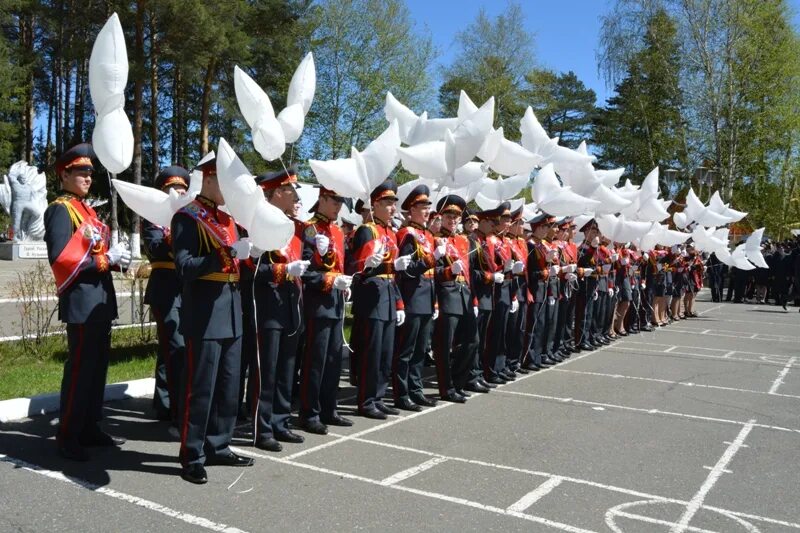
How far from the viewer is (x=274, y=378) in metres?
5.60

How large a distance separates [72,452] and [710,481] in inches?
174

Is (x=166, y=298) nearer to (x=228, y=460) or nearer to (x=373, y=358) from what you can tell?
(x=228, y=460)

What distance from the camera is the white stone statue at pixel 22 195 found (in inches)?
1307

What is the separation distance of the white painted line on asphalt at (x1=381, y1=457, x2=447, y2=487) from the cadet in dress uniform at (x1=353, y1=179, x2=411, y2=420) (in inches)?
53.0

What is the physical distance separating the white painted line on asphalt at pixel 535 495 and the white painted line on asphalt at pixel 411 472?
787mm

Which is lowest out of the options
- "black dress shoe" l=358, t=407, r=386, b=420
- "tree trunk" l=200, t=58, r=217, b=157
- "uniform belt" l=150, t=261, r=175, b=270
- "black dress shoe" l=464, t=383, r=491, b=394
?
"black dress shoe" l=358, t=407, r=386, b=420

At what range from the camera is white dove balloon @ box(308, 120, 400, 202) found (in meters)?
5.70

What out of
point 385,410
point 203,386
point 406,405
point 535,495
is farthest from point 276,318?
point 535,495

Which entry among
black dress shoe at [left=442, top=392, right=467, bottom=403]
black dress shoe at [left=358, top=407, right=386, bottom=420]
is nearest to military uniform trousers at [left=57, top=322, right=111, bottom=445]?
black dress shoe at [left=358, top=407, right=386, bottom=420]

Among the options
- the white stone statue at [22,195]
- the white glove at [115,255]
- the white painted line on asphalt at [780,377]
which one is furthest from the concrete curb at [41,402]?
the white stone statue at [22,195]

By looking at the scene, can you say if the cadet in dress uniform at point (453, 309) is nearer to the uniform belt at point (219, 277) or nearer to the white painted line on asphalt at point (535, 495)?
the white painted line on asphalt at point (535, 495)

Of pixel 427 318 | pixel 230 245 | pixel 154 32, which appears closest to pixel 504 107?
pixel 154 32

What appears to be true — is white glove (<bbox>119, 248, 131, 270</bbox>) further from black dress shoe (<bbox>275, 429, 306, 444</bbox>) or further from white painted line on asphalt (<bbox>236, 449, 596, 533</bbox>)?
black dress shoe (<bbox>275, 429, 306, 444</bbox>)

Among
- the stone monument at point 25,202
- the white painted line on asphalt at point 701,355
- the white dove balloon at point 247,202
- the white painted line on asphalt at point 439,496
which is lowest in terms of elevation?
the white painted line on asphalt at point 439,496
